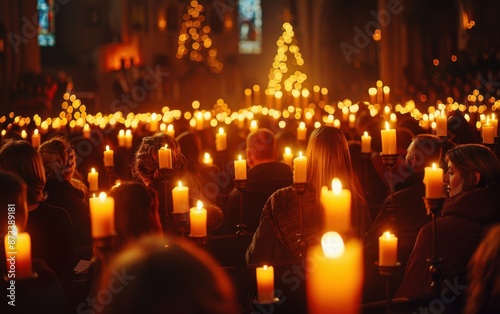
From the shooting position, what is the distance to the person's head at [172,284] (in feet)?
6.73

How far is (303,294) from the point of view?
4.46 meters

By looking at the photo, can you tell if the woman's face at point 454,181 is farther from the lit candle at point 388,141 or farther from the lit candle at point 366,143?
the lit candle at point 366,143

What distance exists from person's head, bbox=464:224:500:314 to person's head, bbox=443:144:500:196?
82.1 inches

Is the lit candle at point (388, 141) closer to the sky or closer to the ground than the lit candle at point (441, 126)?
closer to the ground

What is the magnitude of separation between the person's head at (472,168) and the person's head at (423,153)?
1080 mm

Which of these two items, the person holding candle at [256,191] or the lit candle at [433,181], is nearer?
the lit candle at [433,181]

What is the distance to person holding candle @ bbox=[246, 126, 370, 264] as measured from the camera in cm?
478

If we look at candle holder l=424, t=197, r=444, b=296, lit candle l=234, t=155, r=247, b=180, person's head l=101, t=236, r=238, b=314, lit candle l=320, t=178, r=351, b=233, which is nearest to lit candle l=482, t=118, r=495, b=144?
lit candle l=234, t=155, r=247, b=180

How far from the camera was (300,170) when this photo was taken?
4.61m

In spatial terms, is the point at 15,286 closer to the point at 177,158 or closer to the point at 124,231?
the point at 124,231

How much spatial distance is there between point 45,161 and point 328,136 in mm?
2153

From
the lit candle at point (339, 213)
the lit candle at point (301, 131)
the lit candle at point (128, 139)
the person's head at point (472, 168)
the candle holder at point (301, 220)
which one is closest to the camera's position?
the lit candle at point (339, 213)

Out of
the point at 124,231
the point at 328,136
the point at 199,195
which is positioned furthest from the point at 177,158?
the point at 124,231

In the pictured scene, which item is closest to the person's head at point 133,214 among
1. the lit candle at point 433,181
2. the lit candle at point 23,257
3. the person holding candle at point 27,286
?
the person holding candle at point 27,286
